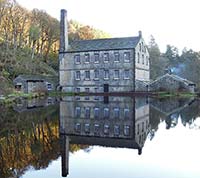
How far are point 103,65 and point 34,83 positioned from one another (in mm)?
10357

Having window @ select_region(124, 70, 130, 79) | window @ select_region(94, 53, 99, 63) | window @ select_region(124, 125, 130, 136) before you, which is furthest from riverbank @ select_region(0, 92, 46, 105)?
window @ select_region(124, 125, 130, 136)

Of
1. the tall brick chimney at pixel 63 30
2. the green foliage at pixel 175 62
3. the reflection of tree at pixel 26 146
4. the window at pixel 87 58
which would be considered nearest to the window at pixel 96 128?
the reflection of tree at pixel 26 146

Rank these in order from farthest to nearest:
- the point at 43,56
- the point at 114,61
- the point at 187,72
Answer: the point at 187,72 < the point at 43,56 < the point at 114,61

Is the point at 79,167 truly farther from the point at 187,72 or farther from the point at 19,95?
the point at 187,72

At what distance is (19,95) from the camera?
37625 mm

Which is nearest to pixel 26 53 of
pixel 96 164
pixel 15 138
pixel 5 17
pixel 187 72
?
pixel 5 17

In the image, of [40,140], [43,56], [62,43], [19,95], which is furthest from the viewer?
[43,56]

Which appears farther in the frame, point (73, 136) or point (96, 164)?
point (73, 136)

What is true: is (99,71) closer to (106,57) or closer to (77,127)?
(106,57)

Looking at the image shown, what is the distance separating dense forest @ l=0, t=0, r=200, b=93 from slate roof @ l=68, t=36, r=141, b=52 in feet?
30.2

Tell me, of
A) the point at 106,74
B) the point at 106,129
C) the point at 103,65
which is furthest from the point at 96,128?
the point at 103,65

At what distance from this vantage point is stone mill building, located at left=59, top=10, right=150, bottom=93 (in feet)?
147

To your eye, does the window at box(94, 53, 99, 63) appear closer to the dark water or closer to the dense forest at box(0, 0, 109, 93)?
the dense forest at box(0, 0, 109, 93)

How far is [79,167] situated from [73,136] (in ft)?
13.7
